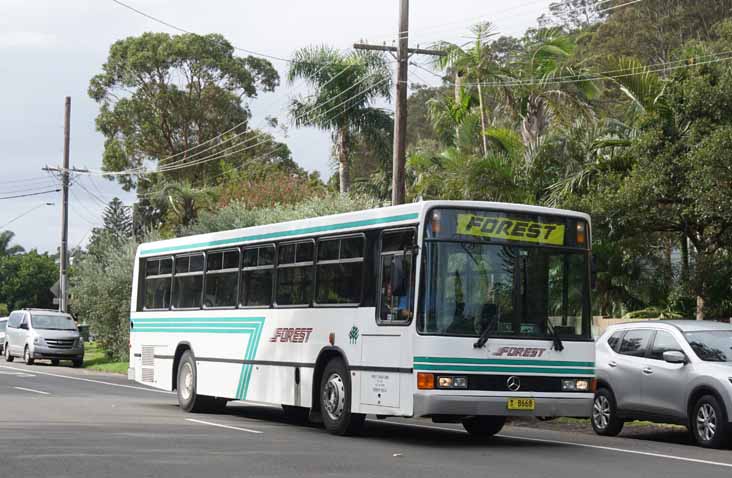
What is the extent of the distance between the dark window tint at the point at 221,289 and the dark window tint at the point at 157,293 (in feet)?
6.07

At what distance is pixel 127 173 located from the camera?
2522 inches

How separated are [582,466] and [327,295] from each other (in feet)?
15.4

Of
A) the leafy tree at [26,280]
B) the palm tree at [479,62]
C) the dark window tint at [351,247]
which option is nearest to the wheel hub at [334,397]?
the dark window tint at [351,247]

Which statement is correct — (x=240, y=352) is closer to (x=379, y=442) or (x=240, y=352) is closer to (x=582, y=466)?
(x=379, y=442)

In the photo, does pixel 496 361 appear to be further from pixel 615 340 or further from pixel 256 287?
pixel 256 287

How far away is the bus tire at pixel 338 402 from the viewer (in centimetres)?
1523

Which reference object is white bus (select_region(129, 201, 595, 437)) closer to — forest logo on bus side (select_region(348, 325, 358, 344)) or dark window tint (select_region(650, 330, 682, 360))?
forest logo on bus side (select_region(348, 325, 358, 344))

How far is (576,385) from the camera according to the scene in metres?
14.5

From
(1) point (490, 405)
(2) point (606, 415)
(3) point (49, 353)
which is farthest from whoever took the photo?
(3) point (49, 353)

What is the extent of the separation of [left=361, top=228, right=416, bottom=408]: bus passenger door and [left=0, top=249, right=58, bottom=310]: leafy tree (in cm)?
8361

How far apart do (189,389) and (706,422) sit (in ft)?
29.0

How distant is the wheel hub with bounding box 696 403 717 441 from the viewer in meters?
15.1

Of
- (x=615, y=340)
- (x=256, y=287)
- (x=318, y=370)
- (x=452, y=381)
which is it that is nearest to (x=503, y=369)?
(x=452, y=381)

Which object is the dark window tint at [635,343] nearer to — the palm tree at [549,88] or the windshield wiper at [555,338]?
the windshield wiper at [555,338]
